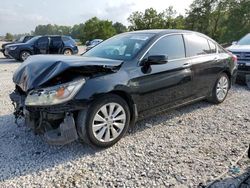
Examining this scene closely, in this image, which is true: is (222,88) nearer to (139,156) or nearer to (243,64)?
(243,64)

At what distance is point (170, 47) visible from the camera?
172 inches

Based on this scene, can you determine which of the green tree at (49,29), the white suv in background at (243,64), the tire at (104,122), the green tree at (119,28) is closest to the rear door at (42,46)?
the white suv in background at (243,64)

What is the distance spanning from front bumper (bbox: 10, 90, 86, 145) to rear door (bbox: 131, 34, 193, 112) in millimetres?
1064

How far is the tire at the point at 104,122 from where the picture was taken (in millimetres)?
3297

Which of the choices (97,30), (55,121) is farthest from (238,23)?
(55,121)

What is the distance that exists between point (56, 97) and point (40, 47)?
1291 cm

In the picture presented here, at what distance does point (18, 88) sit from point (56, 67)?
3.10 feet

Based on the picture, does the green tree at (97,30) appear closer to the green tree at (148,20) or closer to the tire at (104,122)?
the green tree at (148,20)

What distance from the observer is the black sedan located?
10.5 ft

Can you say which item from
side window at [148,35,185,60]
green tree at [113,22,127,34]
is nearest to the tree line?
green tree at [113,22,127,34]

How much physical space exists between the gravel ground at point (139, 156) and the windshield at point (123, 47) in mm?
1229

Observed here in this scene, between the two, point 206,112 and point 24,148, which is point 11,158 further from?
point 206,112

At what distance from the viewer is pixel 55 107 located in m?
3.11

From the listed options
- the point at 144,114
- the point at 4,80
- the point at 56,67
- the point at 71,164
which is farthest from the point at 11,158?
the point at 4,80
